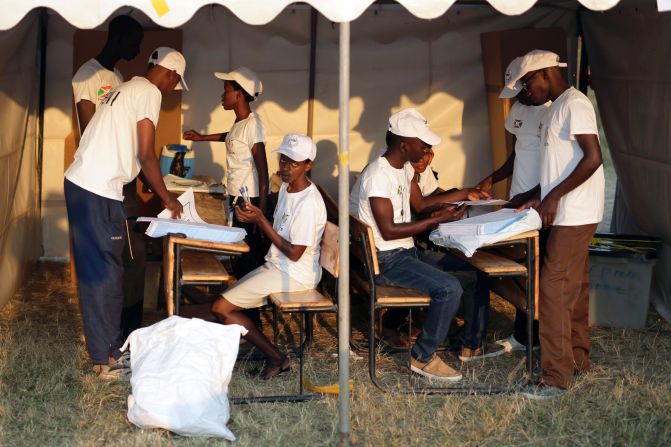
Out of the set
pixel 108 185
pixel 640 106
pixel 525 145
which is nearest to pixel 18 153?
pixel 108 185

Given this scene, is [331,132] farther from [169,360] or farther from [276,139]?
[169,360]

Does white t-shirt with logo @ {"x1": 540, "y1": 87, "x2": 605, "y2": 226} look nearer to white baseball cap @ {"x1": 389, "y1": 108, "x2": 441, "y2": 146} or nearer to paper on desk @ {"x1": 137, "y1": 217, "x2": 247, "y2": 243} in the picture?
white baseball cap @ {"x1": 389, "y1": 108, "x2": 441, "y2": 146}

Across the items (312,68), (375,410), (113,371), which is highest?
(312,68)

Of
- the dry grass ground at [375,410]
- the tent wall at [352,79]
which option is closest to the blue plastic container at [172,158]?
the tent wall at [352,79]

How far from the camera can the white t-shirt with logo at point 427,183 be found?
693 cm

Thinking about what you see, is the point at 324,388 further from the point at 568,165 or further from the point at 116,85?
the point at 116,85

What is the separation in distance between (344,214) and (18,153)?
12.3 ft

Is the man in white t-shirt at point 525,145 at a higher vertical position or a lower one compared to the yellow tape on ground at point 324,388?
higher

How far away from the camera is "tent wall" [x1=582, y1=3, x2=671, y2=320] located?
6.75 metres

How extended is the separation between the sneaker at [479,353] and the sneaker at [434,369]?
0.37 meters

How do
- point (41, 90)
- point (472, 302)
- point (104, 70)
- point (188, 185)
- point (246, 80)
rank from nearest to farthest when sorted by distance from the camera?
point (472, 302), point (104, 70), point (246, 80), point (188, 185), point (41, 90)

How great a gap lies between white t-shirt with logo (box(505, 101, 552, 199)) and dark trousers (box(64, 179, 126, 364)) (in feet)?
7.64

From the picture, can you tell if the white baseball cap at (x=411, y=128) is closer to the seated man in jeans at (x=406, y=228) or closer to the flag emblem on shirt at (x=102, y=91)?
the seated man in jeans at (x=406, y=228)

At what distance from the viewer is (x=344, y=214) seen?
15.4 feet
